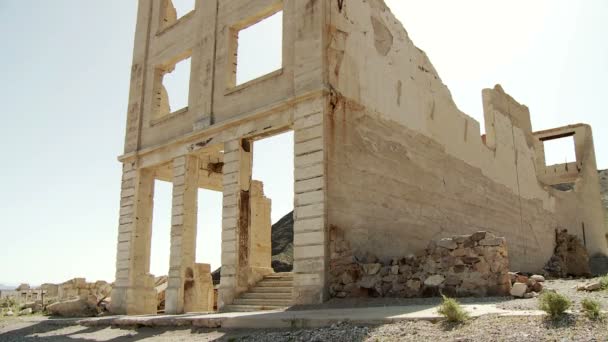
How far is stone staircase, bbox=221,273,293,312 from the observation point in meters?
9.51

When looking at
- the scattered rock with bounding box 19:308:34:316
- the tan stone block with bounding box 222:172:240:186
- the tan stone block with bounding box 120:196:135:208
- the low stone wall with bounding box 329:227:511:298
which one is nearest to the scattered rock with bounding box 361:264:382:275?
the low stone wall with bounding box 329:227:511:298

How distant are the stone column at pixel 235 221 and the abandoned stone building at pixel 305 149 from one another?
3 centimetres

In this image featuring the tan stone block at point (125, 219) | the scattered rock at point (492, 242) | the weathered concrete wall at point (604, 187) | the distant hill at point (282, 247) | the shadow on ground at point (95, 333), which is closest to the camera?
the shadow on ground at point (95, 333)

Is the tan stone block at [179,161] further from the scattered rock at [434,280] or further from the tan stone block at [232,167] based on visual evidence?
the scattered rock at [434,280]

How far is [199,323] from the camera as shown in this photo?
7766 millimetres

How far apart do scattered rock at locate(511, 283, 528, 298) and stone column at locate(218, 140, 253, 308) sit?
5003 millimetres

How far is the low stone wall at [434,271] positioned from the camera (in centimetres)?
794

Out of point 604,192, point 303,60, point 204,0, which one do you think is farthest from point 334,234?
point 604,192

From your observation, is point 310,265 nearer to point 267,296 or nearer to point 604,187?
point 267,296

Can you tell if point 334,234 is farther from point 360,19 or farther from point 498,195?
point 498,195

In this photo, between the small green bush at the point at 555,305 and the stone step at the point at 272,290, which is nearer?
the small green bush at the point at 555,305

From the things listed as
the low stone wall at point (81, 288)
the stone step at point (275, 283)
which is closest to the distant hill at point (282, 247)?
the low stone wall at point (81, 288)

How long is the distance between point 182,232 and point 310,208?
3903 mm

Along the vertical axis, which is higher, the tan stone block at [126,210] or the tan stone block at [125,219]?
the tan stone block at [126,210]
